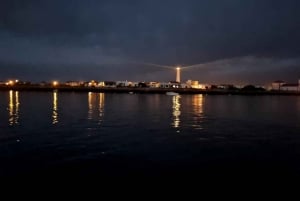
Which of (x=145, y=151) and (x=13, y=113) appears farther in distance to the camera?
(x=13, y=113)

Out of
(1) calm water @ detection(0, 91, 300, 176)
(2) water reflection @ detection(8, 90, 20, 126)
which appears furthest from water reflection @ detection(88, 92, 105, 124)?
(1) calm water @ detection(0, 91, 300, 176)

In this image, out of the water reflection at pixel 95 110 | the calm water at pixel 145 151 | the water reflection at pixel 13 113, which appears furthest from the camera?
the water reflection at pixel 95 110

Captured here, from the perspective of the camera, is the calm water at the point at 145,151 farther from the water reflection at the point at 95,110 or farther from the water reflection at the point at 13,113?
the water reflection at the point at 95,110

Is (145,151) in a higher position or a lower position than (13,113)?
lower

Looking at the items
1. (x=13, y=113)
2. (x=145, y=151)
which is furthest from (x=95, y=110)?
(x=145, y=151)

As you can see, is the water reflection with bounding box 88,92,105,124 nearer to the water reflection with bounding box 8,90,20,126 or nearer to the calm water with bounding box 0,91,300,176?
the water reflection with bounding box 8,90,20,126

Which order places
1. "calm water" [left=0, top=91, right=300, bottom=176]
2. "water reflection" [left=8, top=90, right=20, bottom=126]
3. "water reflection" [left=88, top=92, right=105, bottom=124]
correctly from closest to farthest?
"calm water" [left=0, top=91, right=300, bottom=176], "water reflection" [left=8, top=90, right=20, bottom=126], "water reflection" [left=88, top=92, right=105, bottom=124]

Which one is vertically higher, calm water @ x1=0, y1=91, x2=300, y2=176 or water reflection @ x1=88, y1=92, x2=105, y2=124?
water reflection @ x1=88, y1=92, x2=105, y2=124

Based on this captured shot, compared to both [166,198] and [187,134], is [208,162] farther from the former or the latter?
[187,134]

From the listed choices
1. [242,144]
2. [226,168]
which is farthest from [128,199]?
[242,144]

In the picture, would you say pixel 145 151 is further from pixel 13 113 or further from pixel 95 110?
pixel 95 110

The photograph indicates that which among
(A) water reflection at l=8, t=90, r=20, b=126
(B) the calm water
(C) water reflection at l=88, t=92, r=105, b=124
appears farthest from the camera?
(C) water reflection at l=88, t=92, r=105, b=124

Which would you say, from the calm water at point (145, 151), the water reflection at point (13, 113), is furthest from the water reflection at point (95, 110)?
the calm water at point (145, 151)

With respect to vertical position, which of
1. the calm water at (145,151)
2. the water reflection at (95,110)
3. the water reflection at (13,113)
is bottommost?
the calm water at (145,151)
